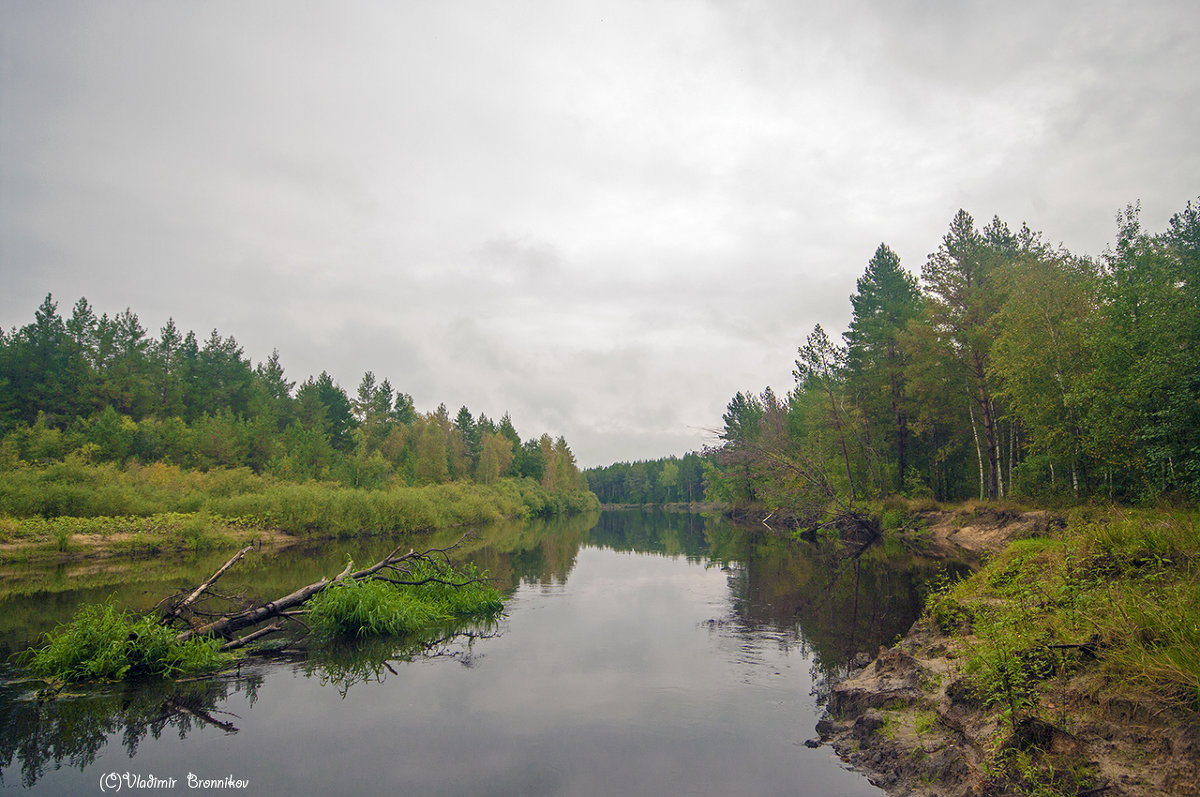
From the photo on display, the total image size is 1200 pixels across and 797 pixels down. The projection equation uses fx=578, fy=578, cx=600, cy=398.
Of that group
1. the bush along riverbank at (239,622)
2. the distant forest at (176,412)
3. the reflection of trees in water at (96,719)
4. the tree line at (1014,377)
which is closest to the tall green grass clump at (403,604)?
the bush along riverbank at (239,622)

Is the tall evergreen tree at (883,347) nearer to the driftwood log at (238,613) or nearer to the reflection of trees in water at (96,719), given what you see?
the driftwood log at (238,613)

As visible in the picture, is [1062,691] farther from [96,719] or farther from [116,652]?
[116,652]

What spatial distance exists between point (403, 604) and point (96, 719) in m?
6.47

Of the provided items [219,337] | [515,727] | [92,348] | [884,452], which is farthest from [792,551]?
[219,337]

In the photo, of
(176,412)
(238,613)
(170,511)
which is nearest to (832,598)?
(238,613)

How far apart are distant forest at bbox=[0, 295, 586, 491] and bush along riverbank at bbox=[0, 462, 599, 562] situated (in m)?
4.43

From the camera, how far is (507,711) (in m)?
9.66

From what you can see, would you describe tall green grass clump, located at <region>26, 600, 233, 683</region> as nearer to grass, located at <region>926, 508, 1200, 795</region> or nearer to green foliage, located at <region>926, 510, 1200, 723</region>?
grass, located at <region>926, 508, 1200, 795</region>

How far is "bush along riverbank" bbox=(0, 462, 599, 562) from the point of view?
28000 mm

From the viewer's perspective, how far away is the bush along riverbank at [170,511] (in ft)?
91.9

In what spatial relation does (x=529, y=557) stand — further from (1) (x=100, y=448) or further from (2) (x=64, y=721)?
(1) (x=100, y=448)

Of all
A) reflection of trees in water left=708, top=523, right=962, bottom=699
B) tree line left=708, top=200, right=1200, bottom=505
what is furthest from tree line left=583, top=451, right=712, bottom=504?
reflection of trees in water left=708, top=523, right=962, bottom=699

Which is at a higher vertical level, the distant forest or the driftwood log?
the distant forest

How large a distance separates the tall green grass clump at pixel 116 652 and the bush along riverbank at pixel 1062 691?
1142cm
